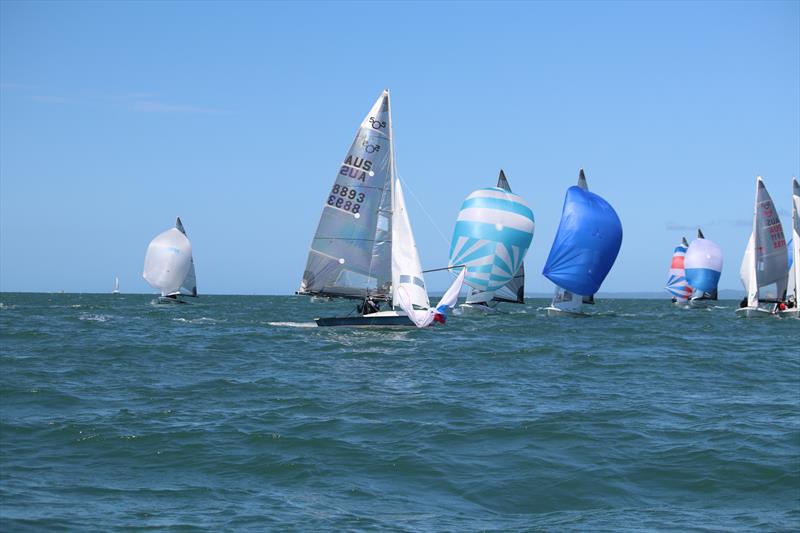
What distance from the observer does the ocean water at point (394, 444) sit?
33.3 ft

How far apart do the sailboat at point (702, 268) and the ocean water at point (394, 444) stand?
66.2 metres

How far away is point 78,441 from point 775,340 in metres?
32.4

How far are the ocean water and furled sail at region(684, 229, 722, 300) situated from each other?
66.2 m

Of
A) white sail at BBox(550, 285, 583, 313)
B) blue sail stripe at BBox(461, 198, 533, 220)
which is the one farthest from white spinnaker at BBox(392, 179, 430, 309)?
white sail at BBox(550, 285, 583, 313)

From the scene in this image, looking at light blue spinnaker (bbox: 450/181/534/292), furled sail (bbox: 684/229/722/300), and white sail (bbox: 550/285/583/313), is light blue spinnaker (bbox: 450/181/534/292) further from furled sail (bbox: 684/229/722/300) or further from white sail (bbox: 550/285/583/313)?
furled sail (bbox: 684/229/722/300)

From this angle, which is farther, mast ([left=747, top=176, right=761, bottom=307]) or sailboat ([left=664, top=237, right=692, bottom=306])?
sailboat ([left=664, top=237, right=692, bottom=306])

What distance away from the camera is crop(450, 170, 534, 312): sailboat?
5447 cm

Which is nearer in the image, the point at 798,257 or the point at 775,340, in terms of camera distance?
the point at 775,340

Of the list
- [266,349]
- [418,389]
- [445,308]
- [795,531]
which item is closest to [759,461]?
[795,531]

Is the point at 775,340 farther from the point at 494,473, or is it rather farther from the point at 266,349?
the point at 494,473

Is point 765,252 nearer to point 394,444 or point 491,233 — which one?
point 491,233

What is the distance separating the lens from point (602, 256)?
51750mm

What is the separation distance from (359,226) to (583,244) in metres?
19.9

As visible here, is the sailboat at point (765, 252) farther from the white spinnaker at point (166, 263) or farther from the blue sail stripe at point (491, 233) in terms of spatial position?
the white spinnaker at point (166, 263)
